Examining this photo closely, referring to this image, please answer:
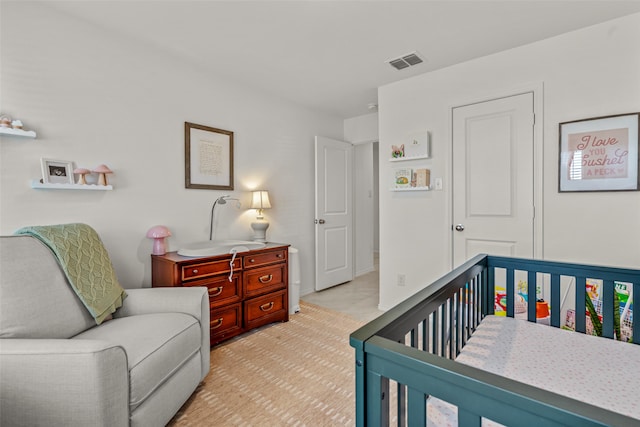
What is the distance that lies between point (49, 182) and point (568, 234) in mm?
3591

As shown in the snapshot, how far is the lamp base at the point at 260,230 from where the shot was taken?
3.05 metres

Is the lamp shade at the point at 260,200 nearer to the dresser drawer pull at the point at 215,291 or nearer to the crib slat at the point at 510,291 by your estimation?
the dresser drawer pull at the point at 215,291

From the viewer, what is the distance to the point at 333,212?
4062 mm

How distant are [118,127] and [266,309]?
6.29ft

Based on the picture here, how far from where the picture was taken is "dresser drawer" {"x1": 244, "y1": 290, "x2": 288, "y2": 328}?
260 cm

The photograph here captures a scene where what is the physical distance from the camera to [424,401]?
2.28 ft

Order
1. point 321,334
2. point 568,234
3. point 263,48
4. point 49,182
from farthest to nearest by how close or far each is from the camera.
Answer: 1. point 321,334
2. point 263,48
3. point 568,234
4. point 49,182

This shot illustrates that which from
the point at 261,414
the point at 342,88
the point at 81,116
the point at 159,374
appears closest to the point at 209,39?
the point at 81,116

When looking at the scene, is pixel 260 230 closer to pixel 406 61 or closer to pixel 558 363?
pixel 406 61

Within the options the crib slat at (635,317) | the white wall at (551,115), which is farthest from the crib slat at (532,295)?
the white wall at (551,115)

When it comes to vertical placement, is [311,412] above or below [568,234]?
below

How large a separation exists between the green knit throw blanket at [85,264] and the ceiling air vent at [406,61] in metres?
2.66

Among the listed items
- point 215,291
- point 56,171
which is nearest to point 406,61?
point 215,291

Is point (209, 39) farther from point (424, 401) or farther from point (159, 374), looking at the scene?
point (424, 401)
